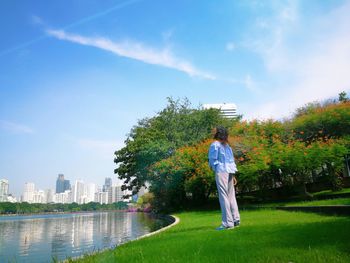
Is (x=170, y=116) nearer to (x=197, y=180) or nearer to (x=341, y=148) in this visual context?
(x=197, y=180)

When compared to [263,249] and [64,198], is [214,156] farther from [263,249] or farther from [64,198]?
[64,198]

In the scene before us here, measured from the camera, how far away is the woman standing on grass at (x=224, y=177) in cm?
640

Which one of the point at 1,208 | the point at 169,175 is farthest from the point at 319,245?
the point at 1,208

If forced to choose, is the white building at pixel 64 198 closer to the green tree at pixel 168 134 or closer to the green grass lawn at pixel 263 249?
the green tree at pixel 168 134

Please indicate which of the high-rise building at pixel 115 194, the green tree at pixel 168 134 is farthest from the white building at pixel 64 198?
the green tree at pixel 168 134

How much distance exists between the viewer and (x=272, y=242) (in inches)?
162

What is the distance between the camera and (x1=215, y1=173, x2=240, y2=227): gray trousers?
6.38 m

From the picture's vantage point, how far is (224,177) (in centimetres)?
663

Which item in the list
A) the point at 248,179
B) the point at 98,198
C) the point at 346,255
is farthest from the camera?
the point at 98,198

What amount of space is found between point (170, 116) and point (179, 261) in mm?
27009

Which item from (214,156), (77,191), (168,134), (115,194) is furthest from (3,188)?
(214,156)

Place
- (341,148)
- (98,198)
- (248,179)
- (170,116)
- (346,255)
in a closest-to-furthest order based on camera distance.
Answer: (346,255), (341,148), (248,179), (170,116), (98,198)

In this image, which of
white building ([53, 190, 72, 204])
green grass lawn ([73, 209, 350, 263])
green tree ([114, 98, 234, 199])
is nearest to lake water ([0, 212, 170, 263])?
green grass lawn ([73, 209, 350, 263])

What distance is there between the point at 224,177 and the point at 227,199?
1.52ft
